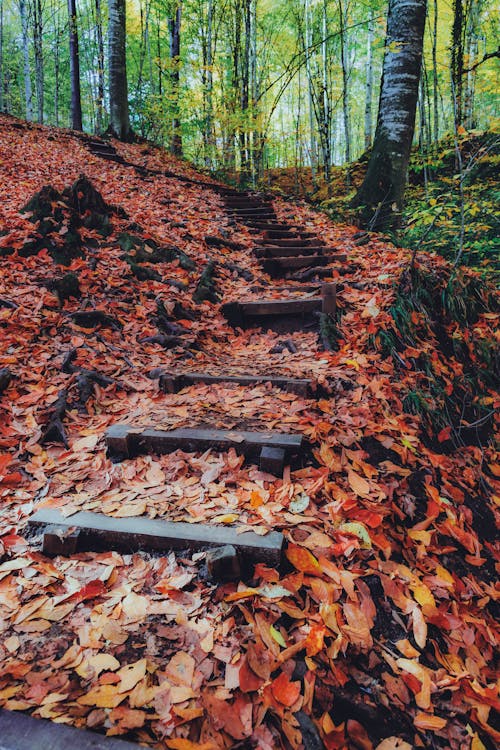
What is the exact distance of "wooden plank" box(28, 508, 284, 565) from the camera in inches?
68.9

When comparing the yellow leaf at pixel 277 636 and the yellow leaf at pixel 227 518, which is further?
the yellow leaf at pixel 227 518

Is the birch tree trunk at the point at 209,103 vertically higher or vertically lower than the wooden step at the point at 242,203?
higher

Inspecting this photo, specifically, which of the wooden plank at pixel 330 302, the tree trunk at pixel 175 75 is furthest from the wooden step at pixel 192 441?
the tree trunk at pixel 175 75

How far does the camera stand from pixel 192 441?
253 cm

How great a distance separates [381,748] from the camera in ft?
4.27

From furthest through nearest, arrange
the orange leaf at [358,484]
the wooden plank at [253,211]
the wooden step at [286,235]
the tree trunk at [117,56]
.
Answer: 1. the tree trunk at [117,56]
2. the wooden plank at [253,211]
3. the wooden step at [286,235]
4. the orange leaf at [358,484]

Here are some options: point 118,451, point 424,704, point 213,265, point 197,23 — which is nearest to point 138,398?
point 118,451

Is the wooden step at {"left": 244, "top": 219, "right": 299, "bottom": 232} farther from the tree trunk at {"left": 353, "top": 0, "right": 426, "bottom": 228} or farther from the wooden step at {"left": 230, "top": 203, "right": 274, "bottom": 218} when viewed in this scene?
the tree trunk at {"left": 353, "top": 0, "right": 426, "bottom": 228}

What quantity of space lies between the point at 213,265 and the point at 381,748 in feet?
A: 17.3

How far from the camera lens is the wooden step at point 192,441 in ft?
7.95

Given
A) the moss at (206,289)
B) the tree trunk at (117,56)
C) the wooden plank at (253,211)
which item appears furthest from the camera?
the tree trunk at (117,56)

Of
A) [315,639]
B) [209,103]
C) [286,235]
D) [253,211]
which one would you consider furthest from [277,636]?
[209,103]

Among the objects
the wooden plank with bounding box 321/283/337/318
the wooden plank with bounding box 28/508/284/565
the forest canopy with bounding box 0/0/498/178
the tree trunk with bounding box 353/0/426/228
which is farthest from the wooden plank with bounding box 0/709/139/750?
the forest canopy with bounding box 0/0/498/178

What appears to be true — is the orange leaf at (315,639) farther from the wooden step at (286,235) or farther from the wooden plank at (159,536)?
the wooden step at (286,235)
